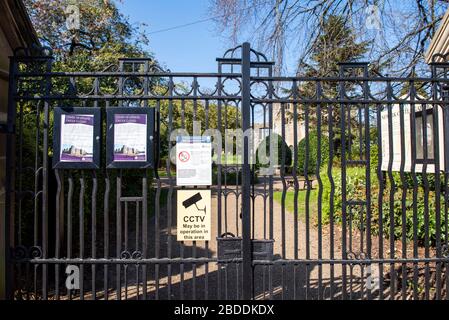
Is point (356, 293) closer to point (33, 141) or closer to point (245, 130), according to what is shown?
point (245, 130)

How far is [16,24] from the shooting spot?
369 cm

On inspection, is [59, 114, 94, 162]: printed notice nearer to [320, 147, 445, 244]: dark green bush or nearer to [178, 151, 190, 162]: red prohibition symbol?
[178, 151, 190, 162]: red prohibition symbol

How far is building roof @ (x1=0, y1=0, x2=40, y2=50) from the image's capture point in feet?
11.5

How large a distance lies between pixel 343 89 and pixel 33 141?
405 centimetres

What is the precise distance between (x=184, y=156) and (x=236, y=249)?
108cm

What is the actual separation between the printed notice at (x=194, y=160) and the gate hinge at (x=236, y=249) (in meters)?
0.62

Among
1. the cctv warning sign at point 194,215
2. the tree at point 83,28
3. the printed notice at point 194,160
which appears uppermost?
the tree at point 83,28

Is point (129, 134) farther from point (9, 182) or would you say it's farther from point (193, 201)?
point (9, 182)

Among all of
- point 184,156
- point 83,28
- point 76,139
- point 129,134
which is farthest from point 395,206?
point 83,28

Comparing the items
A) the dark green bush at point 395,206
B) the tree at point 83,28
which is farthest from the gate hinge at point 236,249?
the tree at point 83,28

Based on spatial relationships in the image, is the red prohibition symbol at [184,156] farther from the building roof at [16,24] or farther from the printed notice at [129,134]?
the building roof at [16,24]

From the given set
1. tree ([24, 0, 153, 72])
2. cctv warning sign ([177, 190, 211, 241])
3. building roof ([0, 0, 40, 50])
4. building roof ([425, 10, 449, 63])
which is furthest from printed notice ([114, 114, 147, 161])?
tree ([24, 0, 153, 72])

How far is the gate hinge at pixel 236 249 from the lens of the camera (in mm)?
3553

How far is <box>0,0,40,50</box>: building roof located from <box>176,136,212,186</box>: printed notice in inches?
79.2
